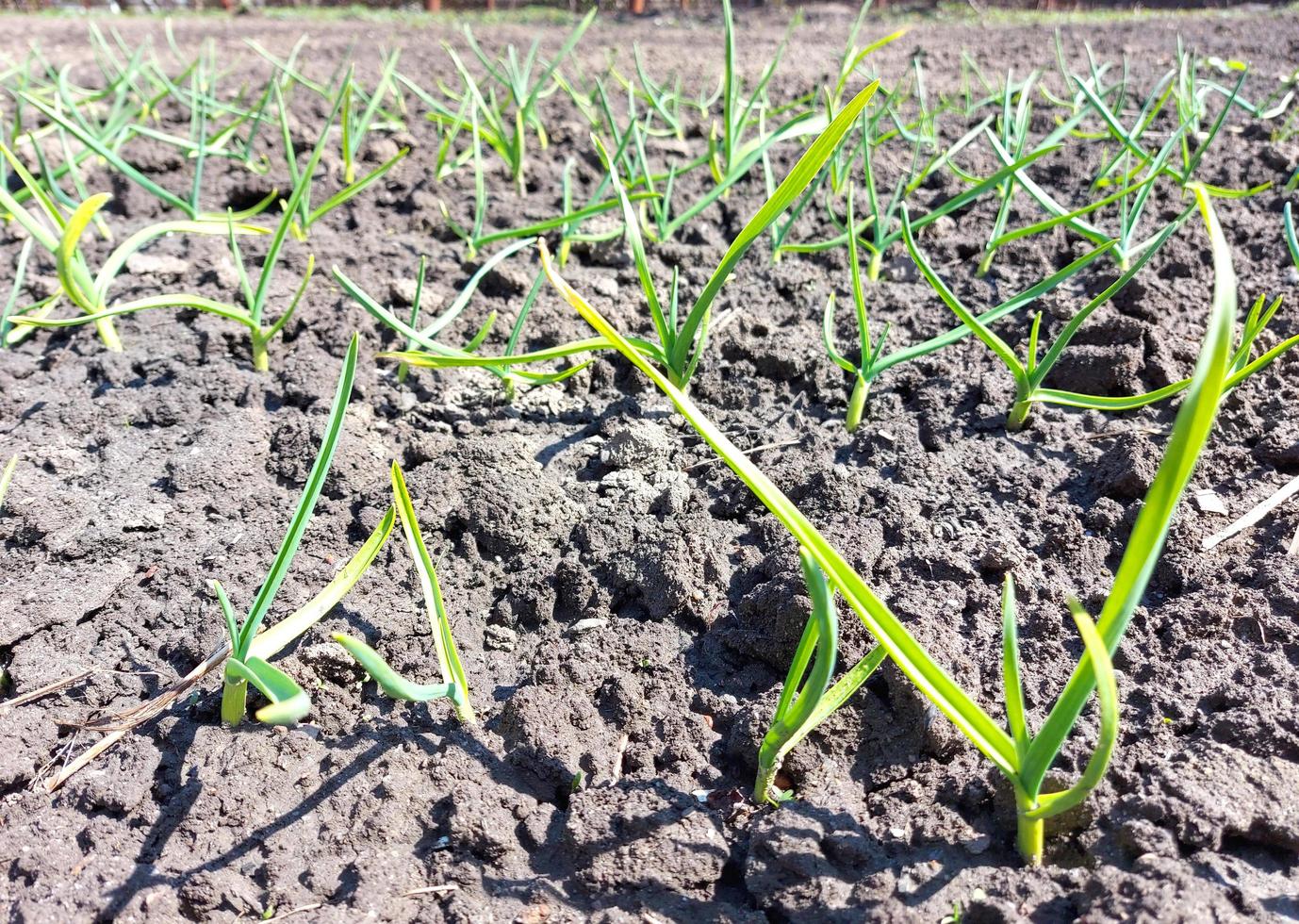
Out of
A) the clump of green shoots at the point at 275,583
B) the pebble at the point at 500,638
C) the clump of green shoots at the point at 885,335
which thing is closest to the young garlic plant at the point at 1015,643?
the clump of green shoots at the point at 275,583

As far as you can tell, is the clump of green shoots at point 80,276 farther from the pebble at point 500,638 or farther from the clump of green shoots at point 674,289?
the pebble at point 500,638

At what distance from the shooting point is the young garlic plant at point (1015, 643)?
0.73 metres

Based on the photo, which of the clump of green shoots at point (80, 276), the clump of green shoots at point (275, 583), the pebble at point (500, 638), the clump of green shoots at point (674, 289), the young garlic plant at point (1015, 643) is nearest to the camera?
the young garlic plant at point (1015, 643)

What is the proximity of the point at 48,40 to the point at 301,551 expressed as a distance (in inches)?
210

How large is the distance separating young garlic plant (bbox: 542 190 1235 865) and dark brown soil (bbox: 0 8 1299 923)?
13 cm

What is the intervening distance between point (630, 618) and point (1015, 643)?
1.99ft

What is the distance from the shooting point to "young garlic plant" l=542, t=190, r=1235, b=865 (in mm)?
727

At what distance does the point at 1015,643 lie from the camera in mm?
932

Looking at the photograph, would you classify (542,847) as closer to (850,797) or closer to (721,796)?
(721,796)

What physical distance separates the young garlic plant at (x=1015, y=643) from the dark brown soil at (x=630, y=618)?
0.13m

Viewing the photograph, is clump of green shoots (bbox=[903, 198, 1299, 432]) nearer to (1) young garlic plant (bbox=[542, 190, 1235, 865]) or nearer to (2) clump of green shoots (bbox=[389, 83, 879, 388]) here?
(2) clump of green shoots (bbox=[389, 83, 879, 388])

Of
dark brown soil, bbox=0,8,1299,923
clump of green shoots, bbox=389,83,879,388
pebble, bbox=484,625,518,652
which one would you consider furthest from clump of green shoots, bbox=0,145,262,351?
pebble, bbox=484,625,518,652

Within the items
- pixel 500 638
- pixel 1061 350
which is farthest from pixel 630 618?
pixel 1061 350

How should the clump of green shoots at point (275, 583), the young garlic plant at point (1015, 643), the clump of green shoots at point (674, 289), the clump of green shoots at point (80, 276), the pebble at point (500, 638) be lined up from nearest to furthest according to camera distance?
the young garlic plant at point (1015, 643)
the clump of green shoots at point (275, 583)
the clump of green shoots at point (674, 289)
the pebble at point (500, 638)
the clump of green shoots at point (80, 276)
